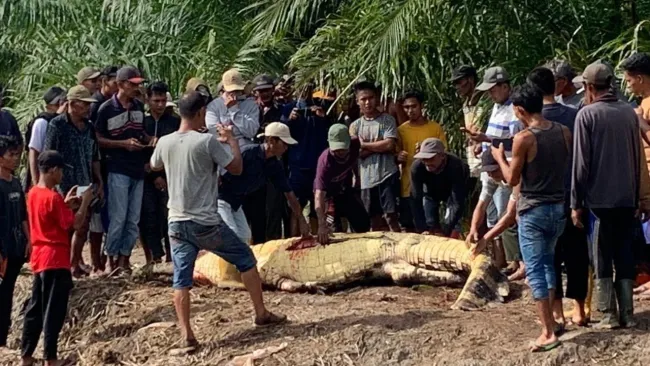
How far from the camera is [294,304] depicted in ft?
30.7

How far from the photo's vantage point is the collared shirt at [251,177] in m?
9.64

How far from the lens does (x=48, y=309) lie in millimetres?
8578

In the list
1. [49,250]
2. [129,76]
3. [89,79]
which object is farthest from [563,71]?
[89,79]

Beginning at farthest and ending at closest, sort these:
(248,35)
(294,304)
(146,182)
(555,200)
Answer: (248,35)
(146,182)
(294,304)
(555,200)

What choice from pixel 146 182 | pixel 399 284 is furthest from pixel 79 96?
pixel 399 284

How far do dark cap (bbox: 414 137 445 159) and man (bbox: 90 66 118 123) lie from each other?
9.29 ft

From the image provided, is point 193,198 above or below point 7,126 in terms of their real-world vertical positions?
below

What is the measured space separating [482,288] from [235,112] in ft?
9.12

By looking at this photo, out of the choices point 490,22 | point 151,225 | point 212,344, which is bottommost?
point 212,344

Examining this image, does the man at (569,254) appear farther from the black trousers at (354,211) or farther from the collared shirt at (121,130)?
the collared shirt at (121,130)

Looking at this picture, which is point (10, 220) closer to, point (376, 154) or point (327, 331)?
point (327, 331)

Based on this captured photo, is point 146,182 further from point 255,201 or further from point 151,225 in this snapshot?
point 255,201

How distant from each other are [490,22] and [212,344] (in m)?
4.40

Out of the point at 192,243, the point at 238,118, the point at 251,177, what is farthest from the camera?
the point at 238,118
